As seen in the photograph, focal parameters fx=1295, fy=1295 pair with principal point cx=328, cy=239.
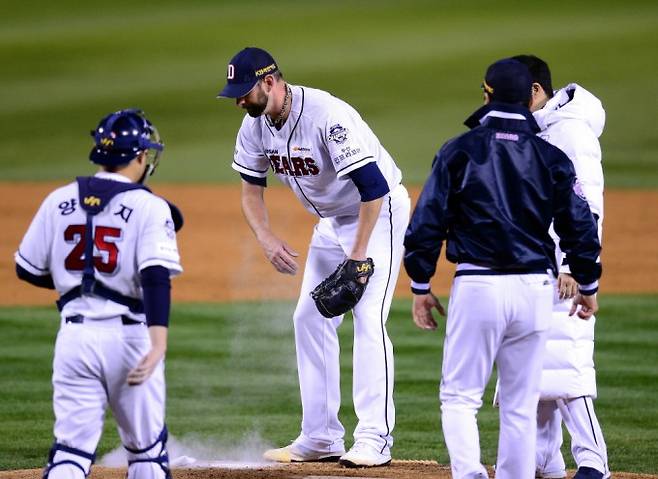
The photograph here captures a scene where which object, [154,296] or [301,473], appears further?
[301,473]

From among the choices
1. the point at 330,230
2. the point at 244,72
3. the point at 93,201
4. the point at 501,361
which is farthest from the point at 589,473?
the point at 93,201

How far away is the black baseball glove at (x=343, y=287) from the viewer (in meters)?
6.02

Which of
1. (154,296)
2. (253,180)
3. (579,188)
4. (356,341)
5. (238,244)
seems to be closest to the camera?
(154,296)

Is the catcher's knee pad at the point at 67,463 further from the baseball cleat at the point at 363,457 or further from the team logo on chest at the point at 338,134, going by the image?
the team logo on chest at the point at 338,134

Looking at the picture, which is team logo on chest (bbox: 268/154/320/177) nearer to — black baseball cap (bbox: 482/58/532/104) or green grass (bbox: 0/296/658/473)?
black baseball cap (bbox: 482/58/532/104)

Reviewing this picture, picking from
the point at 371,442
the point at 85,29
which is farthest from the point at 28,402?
the point at 85,29

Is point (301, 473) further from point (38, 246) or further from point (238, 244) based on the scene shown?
point (238, 244)

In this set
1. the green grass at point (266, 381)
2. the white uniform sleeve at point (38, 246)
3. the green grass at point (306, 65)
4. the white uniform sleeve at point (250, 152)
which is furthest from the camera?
the green grass at point (306, 65)

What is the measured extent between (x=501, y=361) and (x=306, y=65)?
22.8 metres

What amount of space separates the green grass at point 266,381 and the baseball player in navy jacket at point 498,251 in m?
2.02

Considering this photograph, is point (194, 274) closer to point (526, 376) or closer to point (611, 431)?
point (611, 431)

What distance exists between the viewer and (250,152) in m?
6.53

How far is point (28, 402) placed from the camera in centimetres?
848

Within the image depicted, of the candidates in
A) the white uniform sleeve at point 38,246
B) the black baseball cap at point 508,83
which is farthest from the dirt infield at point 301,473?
the black baseball cap at point 508,83
